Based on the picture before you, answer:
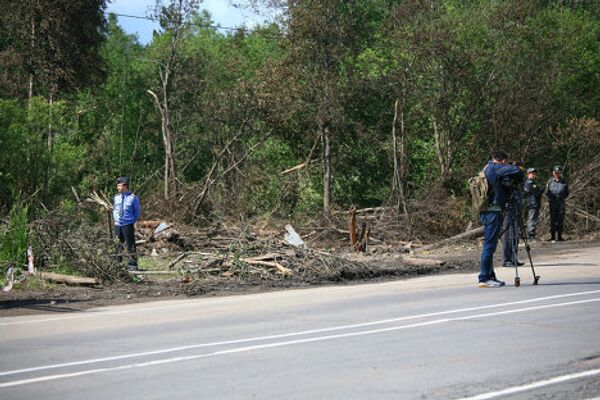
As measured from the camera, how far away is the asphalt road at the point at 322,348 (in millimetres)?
8000

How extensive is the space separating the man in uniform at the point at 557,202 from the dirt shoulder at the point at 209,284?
5619 millimetres

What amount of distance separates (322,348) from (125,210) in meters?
11.4

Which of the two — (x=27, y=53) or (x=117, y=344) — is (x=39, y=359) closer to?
(x=117, y=344)

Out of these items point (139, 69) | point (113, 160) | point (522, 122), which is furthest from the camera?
point (139, 69)

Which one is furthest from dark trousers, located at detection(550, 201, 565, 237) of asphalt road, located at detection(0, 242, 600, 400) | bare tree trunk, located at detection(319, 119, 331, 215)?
asphalt road, located at detection(0, 242, 600, 400)

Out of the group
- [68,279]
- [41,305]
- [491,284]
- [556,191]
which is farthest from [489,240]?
[556,191]

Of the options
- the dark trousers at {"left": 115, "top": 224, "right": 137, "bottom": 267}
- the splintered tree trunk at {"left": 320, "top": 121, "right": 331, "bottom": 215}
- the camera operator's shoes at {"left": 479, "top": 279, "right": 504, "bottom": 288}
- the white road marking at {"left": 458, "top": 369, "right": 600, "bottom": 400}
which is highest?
the splintered tree trunk at {"left": 320, "top": 121, "right": 331, "bottom": 215}

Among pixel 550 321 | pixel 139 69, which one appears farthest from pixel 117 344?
pixel 139 69

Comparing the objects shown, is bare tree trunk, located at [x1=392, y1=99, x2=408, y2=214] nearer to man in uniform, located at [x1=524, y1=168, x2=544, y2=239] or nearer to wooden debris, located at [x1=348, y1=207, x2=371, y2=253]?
wooden debris, located at [x1=348, y1=207, x2=371, y2=253]

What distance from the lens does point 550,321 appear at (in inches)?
452

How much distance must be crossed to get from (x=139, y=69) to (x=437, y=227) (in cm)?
3947

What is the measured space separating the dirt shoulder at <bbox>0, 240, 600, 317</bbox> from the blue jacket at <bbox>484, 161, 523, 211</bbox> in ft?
12.8

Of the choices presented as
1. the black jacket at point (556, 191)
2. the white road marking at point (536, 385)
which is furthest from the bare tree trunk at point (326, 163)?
the white road marking at point (536, 385)

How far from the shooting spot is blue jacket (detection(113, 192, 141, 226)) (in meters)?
20.6
